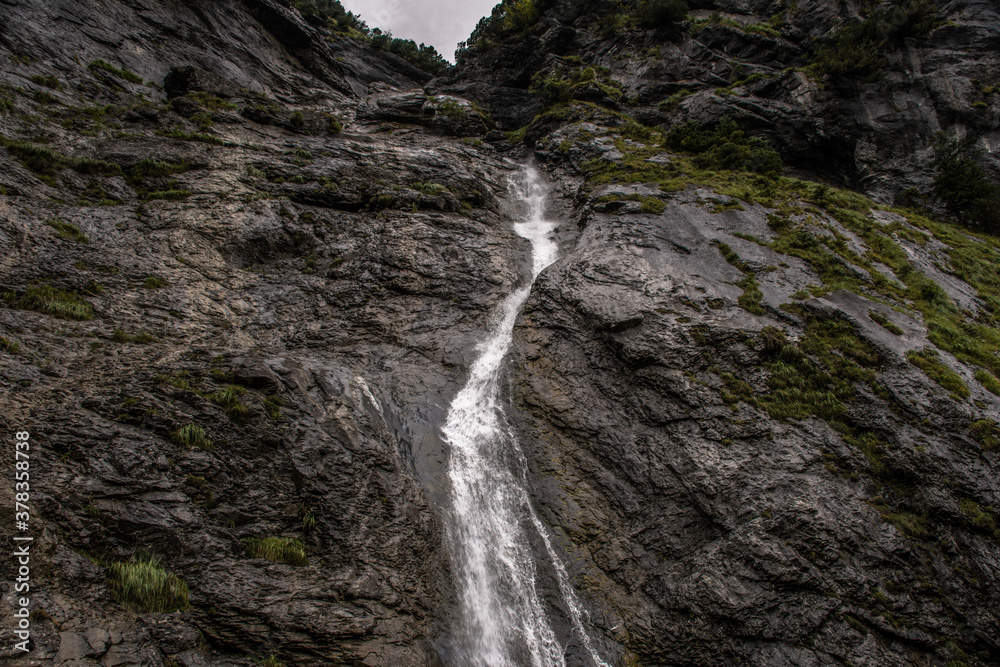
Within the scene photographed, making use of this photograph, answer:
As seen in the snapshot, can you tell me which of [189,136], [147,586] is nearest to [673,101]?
[189,136]

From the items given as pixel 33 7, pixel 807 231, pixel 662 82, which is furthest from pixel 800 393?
pixel 33 7

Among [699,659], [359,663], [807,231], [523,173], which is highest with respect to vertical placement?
[523,173]

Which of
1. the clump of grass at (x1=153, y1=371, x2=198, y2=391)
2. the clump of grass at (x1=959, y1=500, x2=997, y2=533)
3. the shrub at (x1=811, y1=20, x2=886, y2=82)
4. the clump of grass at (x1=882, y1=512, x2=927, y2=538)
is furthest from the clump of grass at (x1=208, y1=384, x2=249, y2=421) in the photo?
the shrub at (x1=811, y1=20, x2=886, y2=82)

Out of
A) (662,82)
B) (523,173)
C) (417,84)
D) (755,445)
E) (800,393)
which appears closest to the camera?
(755,445)

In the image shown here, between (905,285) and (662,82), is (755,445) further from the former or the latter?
(662,82)

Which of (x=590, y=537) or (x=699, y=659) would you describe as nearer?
(x=699, y=659)

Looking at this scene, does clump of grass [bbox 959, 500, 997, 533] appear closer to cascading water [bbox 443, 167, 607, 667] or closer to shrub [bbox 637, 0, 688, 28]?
cascading water [bbox 443, 167, 607, 667]

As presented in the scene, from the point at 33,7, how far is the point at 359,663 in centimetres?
3321

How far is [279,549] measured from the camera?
28.2 feet

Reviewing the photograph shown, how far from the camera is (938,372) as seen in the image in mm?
11375

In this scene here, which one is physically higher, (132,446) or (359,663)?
(132,446)

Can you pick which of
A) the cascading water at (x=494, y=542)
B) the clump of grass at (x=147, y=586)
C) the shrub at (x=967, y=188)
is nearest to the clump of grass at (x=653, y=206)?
the cascading water at (x=494, y=542)

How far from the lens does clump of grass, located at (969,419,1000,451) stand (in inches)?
386

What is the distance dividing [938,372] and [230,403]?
1833cm
